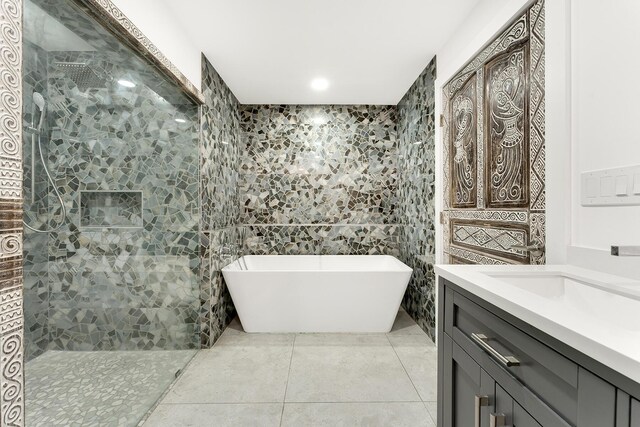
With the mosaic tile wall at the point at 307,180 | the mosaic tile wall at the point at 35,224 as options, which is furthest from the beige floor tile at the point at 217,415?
the mosaic tile wall at the point at 307,180

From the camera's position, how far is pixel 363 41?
95.5 inches

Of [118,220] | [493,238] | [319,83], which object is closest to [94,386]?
[118,220]

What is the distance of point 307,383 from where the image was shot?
2084mm

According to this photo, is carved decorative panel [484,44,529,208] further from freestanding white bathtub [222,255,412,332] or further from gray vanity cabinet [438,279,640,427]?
freestanding white bathtub [222,255,412,332]

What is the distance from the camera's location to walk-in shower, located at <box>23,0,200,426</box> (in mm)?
1424

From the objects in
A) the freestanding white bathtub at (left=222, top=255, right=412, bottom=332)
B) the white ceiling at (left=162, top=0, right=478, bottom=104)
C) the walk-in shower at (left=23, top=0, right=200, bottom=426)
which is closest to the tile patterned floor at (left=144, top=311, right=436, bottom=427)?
the freestanding white bathtub at (left=222, top=255, right=412, bottom=332)

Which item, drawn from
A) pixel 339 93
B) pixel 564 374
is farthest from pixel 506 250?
pixel 339 93

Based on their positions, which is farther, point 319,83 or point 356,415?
point 319,83

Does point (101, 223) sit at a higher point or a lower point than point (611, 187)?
lower

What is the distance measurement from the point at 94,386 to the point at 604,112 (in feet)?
9.17

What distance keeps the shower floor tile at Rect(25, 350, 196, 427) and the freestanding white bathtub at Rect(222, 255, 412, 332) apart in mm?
852

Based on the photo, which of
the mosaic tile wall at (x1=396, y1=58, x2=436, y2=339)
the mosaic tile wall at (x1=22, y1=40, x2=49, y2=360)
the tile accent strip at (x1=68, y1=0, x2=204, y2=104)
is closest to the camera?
the mosaic tile wall at (x1=22, y1=40, x2=49, y2=360)

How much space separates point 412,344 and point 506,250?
1334mm

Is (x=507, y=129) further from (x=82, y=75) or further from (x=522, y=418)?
(x=82, y=75)
